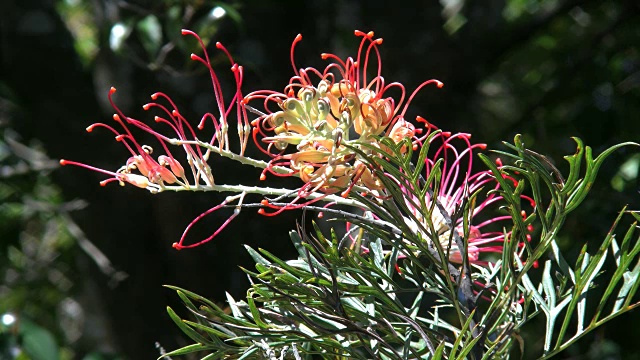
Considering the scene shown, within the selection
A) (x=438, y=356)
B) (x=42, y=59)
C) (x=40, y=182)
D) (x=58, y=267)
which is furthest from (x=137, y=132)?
(x=438, y=356)

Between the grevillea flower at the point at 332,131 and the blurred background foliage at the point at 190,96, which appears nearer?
the grevillea flower at the point at 332,131

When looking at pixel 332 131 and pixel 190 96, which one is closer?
pixel 332 131

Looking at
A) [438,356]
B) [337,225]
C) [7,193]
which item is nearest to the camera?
[438,356]

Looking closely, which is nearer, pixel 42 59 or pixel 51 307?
pixel 42 59

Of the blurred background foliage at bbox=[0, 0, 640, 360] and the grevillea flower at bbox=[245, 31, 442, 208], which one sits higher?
the grevillea flower at bbox=[245, 31, 442, 208]

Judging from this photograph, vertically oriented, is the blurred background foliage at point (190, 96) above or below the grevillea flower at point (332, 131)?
below

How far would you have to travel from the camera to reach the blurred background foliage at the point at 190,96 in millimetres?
1495

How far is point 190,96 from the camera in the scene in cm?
159

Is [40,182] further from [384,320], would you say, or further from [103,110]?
[384,320]

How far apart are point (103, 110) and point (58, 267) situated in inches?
29.7

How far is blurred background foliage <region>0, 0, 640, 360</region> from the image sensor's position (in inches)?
58.9

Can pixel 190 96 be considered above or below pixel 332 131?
below

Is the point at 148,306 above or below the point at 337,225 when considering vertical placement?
below

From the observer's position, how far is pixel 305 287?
1.61 ft
